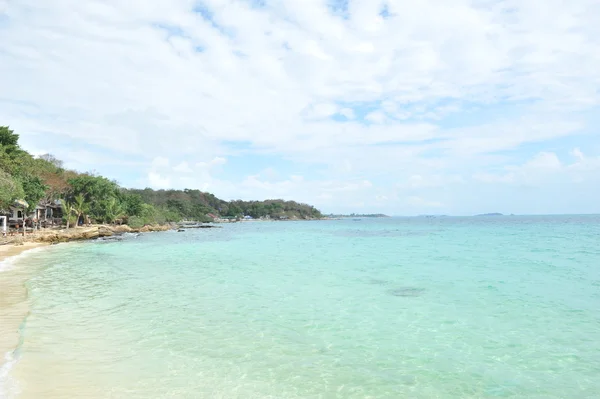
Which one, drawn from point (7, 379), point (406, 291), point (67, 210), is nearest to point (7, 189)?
point (67, 210)

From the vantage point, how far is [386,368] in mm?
6484

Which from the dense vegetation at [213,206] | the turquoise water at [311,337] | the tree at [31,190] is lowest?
the turquoise water at [311,337]

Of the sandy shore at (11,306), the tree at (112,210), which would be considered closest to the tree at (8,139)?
the tree at (112,210)

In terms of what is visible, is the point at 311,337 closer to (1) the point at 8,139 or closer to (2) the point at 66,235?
(2) the point at 66,235

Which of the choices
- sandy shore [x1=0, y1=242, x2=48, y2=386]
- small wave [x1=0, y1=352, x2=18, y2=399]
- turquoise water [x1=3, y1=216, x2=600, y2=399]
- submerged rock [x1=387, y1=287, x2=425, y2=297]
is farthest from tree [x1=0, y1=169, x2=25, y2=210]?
submerged rock [x1=387, y1=287, x2=425, y2=297]

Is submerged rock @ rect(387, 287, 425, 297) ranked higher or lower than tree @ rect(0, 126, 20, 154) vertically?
lower

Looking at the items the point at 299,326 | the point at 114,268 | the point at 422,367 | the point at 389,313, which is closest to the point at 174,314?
the point at 299,326

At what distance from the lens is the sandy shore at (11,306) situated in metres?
7.15

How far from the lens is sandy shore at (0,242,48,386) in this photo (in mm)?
7145

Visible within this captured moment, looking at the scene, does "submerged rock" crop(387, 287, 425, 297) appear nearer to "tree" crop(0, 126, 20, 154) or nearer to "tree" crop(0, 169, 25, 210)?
"tree" crop(0, 169, 25, 210)

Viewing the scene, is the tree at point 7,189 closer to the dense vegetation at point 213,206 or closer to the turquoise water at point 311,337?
the turquoise water at point 311,337

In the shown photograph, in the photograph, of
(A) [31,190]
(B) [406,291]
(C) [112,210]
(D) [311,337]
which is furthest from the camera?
(C) [112,210]

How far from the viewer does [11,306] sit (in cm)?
992

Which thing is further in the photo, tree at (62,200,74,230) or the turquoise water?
tree at (62,200,74,230)
